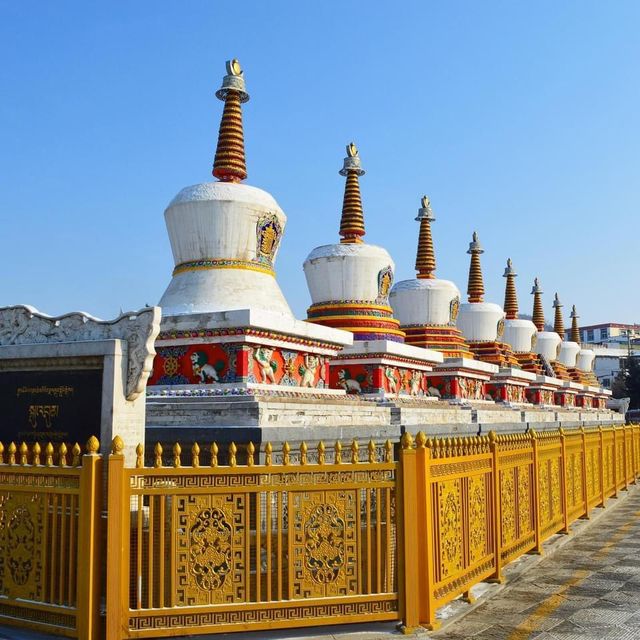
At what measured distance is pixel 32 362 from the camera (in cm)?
720

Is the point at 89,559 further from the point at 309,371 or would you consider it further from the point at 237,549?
the point at 309,371

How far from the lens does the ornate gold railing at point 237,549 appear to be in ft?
17.4

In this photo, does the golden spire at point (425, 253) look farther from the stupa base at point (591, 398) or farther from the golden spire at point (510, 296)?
the stupa base at point (591, 398)

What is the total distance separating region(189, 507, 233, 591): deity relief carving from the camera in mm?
5375

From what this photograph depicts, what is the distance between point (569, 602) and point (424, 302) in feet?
65.8

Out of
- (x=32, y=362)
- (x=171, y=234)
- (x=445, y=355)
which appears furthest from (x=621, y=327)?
(x=32, y=362)

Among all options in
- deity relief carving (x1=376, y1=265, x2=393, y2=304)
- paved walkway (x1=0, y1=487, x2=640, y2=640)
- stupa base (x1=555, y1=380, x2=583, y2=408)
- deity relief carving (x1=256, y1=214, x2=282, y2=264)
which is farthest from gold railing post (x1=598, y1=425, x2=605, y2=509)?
stupa base (x1=555, y1=380, x2=583, y2=408)

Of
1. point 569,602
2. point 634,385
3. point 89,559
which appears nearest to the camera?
point 89,559

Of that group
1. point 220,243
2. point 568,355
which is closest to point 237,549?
point 220,243

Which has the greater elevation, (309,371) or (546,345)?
(546,345)

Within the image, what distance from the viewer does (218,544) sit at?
17.9ft

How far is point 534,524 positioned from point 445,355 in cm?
1734

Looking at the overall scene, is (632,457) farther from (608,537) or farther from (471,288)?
(471,288)

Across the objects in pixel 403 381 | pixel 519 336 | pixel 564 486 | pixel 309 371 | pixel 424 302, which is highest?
pixel 424 302
